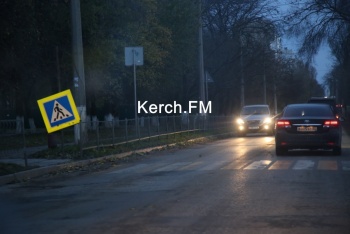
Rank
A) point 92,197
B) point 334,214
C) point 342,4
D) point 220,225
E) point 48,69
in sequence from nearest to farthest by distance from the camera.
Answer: point 220,225 → point 334,214 → point 92,197 → point 48,69 → point 342,4

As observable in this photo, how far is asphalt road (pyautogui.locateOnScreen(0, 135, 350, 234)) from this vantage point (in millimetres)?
9398

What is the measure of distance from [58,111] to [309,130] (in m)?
7.47

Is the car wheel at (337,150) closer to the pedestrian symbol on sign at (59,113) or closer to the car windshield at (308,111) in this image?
the car windshield at (308,111)

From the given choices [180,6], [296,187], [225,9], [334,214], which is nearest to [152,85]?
[180,6]

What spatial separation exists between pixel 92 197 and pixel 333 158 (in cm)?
970

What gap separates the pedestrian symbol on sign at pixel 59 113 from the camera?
20078 mm

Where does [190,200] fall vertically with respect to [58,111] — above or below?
below

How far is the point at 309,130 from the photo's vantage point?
2083 cm

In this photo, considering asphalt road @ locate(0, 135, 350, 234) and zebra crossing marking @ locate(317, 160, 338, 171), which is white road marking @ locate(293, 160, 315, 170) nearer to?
asphalt road @ locate(0, 135, 350, 234)

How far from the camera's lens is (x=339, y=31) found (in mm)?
32969

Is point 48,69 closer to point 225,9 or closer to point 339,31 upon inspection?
point 339,31

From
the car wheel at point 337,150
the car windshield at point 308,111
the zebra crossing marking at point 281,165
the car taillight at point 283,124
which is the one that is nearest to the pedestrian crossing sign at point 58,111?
the zebra crossing marking at point 281,165

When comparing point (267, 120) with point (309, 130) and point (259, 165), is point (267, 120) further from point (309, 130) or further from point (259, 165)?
point (259, 165)

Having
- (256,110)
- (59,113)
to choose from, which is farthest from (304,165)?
(256,110)
